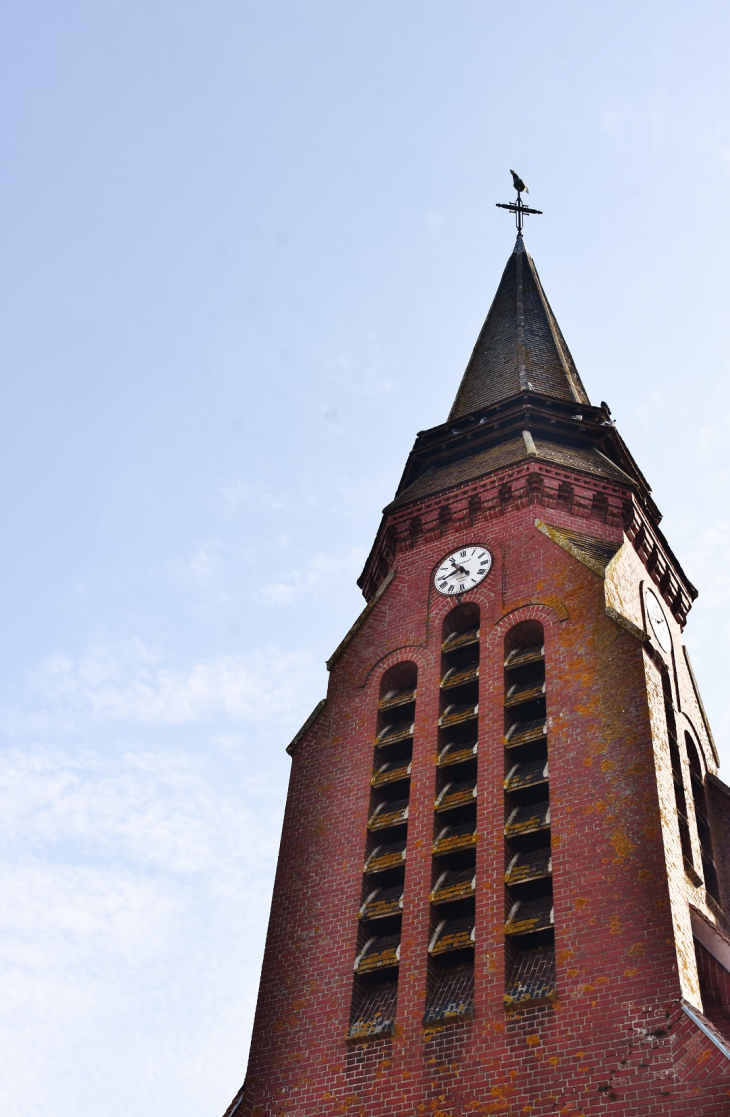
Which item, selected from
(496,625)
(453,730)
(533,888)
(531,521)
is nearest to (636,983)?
(533,888)

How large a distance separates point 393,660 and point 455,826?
535 centimetres

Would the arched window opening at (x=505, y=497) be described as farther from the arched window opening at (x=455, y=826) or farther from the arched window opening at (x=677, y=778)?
the arched window opening at (x=677, y=778)

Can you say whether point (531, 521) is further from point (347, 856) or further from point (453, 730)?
point (347, 856)

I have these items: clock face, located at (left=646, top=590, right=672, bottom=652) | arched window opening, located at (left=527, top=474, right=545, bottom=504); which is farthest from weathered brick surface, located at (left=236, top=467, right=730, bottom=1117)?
clock face, located at (left=646, top=590, right=672, bottom=652)

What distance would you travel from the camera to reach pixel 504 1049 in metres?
21.1

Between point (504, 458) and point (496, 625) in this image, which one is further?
point (504, 458)

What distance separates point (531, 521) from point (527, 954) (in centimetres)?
1173

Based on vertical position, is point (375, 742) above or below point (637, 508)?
below

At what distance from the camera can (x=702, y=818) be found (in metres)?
28.8

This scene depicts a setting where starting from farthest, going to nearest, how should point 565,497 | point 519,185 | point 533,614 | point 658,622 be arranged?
point 519,185
point 565,497
point 658,622
point 533,614

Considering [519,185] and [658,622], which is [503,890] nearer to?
[658,622]

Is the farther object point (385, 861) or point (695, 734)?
point (695, 734)

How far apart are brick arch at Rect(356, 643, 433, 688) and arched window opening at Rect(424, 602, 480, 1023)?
0.54 m

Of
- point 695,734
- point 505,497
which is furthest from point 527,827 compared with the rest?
point 505,497
